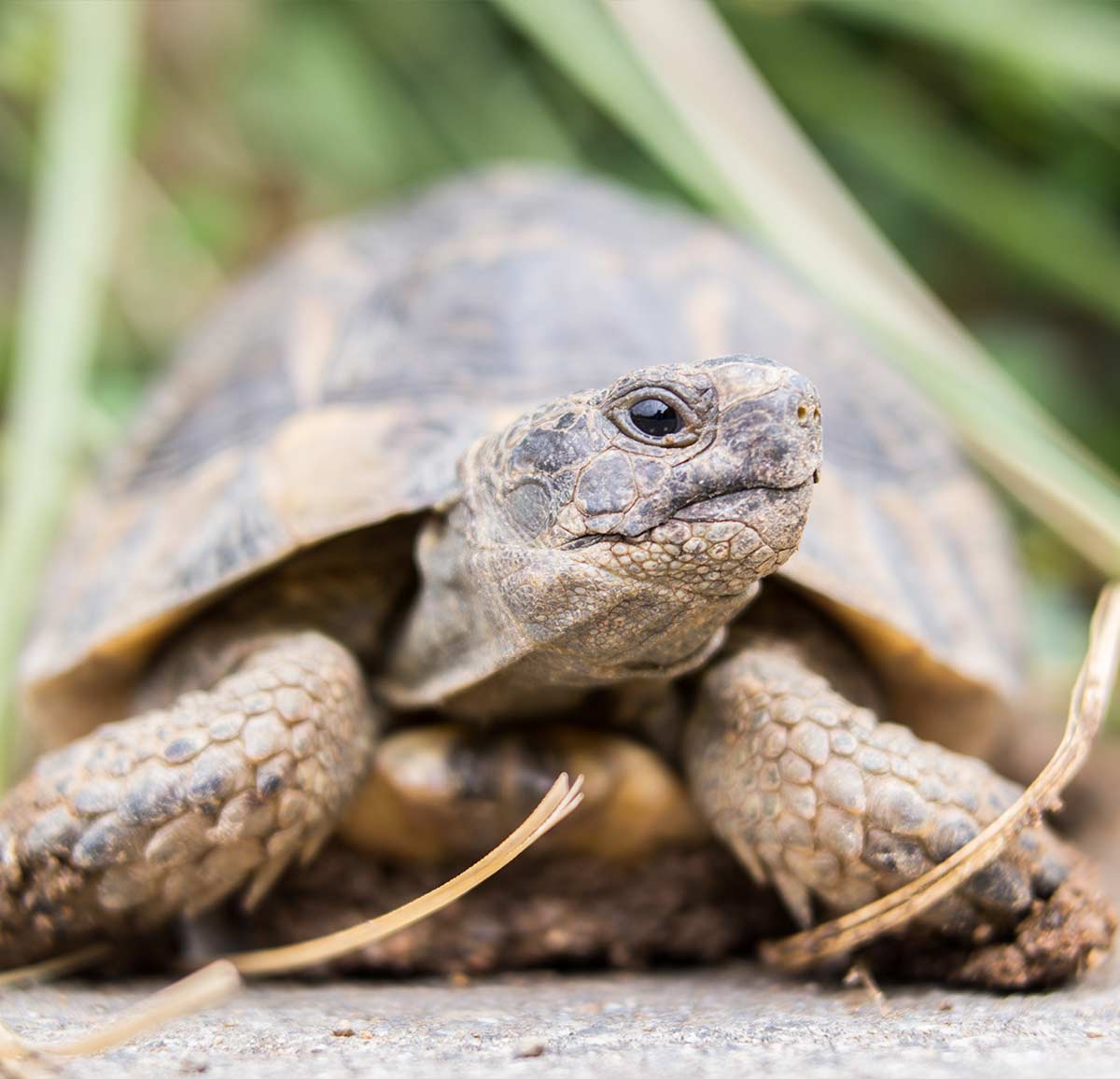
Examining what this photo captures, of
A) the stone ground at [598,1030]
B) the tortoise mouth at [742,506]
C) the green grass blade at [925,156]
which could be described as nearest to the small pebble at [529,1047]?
the stone ground at [598,1030]

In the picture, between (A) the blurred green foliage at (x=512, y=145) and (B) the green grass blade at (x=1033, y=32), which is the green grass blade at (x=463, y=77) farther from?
(B) the green grass blade at (x=1033, y=32)

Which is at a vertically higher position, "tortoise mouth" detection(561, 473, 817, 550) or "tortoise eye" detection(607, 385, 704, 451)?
"tortoise eye" detection(607, 385, 704, 451)

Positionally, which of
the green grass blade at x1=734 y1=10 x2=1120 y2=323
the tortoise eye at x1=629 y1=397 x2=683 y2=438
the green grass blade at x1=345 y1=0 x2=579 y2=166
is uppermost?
the green grass blade at x1=345 y1=0 x2=579 y2=166

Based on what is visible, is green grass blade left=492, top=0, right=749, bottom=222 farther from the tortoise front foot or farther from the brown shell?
the tortoise front foot

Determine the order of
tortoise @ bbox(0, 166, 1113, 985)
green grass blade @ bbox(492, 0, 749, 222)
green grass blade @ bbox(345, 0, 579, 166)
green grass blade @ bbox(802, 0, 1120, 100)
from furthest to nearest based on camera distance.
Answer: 1. green grass blade @ bbox(345, 0, 579, 166)
2. green grass blade @ bbox(802, 0, 1120, 100)
3. green grass blade @ bbox(492, 0, 749, 222)
4. tortoise @ bbox(0, 166, 1113, 985)

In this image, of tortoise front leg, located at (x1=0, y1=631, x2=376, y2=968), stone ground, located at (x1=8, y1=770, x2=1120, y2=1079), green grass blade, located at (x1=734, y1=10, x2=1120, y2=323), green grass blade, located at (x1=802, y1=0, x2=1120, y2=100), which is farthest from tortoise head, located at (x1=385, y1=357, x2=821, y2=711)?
green grass blade, located at (x1=734, y1=10, x2=1120, y2=323)

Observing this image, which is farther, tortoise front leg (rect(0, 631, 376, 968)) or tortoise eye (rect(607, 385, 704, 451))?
tortoise front leg (rect(0, 631, 376, 968))

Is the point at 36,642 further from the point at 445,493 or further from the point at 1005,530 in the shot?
the point at 1005,530

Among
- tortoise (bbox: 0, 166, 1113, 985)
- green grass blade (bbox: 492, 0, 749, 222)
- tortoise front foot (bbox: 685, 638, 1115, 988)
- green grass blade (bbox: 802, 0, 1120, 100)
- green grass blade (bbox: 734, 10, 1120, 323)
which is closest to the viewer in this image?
tortoise (bbox: 0, 166, 1113, 985)

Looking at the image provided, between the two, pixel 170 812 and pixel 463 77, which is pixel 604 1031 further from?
pixel 463 77
